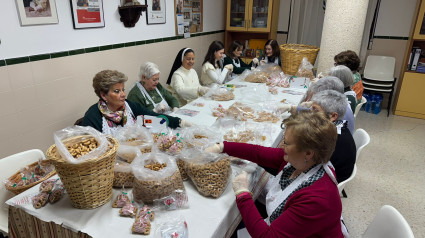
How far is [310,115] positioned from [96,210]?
1.05m

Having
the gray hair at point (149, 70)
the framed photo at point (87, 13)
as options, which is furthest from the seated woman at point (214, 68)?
the framed photo at point (87, 13)

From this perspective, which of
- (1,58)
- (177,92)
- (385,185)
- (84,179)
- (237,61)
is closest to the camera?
(84,179)

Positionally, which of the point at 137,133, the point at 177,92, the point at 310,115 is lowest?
the point at 177,92

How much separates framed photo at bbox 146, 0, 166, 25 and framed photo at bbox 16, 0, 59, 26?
1.38 meters

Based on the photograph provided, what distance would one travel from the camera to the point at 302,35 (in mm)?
5680

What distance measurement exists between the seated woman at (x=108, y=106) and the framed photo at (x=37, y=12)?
3.38 feet

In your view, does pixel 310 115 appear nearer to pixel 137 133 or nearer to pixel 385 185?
pixel 137 133

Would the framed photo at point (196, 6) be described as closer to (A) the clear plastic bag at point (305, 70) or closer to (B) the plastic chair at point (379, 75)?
→ (A) the clear plastic bag at point (305, 70)

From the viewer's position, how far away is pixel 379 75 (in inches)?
207

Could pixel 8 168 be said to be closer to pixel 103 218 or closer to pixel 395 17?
pixel 103 218

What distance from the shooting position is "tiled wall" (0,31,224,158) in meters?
2.46

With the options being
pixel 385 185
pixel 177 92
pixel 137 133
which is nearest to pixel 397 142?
pixel 385 185

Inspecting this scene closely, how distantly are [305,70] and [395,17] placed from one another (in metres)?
2.46

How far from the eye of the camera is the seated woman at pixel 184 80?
3448 millimetres
